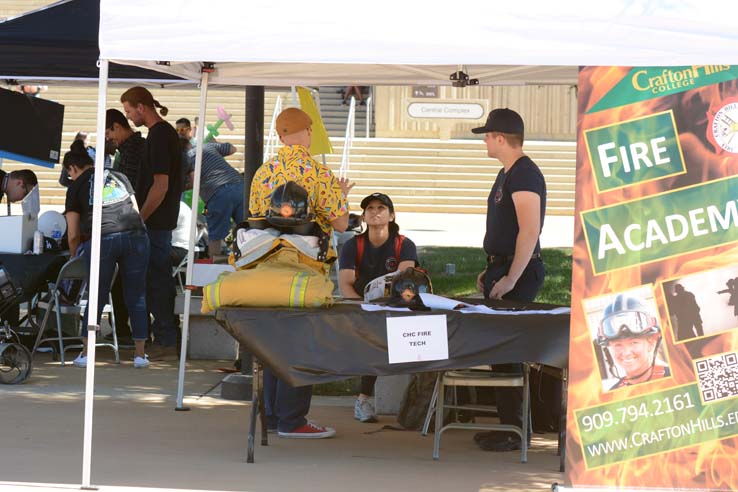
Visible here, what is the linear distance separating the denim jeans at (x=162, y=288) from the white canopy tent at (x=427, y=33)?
4.12 m

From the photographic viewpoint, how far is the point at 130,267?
8.88m

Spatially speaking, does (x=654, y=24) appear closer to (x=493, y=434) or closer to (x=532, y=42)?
(x=532, y=42)

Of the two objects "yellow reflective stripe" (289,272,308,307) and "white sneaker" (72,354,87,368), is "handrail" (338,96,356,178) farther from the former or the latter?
"yellow reflective stripe" (289,272,308,307)

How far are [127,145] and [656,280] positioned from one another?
5.40m

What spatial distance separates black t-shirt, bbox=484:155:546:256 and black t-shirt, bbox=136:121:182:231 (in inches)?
130

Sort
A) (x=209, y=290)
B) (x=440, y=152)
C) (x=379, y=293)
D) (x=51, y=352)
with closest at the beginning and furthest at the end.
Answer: (x=209, y=290)
(x=379, y=293)
(x=51, y=352)
(x=440, y=152)

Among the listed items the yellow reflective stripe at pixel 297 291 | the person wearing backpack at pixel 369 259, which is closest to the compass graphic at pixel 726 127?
the yellow reflective stripe at pixel 297 291

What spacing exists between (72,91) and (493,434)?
2321 centimetres

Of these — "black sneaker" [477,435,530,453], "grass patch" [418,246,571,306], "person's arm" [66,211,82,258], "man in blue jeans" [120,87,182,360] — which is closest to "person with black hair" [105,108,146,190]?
"man in blue jeans" [120,87,182,360]

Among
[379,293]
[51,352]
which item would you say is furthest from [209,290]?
[51,352]

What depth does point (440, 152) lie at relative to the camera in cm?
2538

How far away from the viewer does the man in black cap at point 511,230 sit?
643 cm

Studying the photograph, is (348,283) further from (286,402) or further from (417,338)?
(417,338)

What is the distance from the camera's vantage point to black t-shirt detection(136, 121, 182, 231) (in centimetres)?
914
